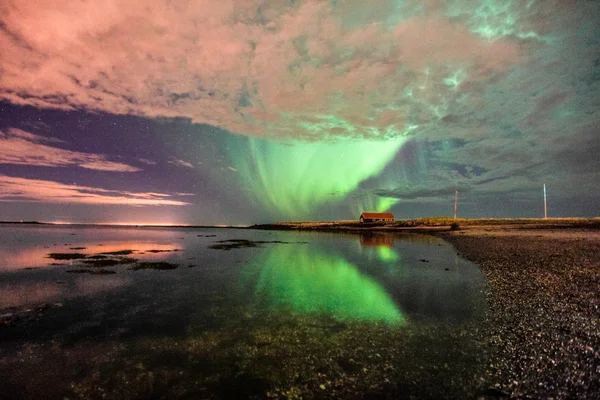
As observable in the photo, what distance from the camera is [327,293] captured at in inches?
773

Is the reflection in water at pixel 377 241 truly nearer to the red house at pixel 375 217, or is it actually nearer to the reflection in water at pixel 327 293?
the reflection in water at pixel 327 293

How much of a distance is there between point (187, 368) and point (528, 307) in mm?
16492

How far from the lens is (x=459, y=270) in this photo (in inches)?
1021

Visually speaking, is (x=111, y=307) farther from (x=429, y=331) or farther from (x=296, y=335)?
(x=429, y=331)

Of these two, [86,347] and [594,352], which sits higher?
[594,352]

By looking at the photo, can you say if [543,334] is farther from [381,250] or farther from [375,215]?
[375,215]

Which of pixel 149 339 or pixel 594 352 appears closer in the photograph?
pixel 594 352

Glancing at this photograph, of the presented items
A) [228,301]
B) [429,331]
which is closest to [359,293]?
[429,331]

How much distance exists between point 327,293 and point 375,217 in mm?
135934

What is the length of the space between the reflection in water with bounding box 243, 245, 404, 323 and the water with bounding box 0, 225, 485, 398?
14 centimetres

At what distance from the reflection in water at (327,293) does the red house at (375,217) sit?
123 meters

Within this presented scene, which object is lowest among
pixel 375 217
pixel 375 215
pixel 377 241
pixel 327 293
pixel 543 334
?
pixel 377 241

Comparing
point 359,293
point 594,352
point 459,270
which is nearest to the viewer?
point 594,352

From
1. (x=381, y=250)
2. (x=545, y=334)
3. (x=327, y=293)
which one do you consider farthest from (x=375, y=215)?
(x=545, y=334)
